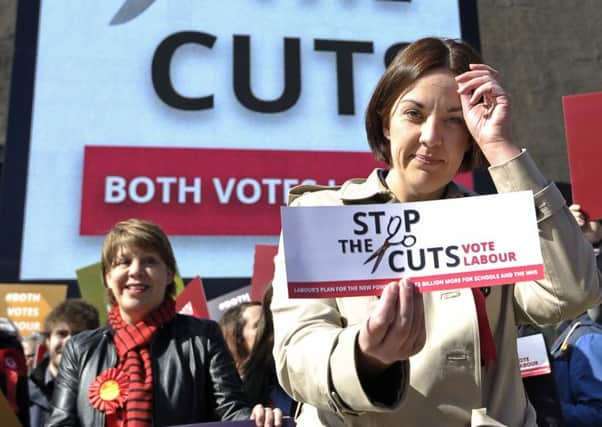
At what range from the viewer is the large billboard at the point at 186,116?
6020mm

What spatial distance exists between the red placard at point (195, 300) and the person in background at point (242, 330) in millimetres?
254

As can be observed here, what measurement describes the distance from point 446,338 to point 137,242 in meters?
1.27

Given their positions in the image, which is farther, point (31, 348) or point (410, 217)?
point (31, 348)

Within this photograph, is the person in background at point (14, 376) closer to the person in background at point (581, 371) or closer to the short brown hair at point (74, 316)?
the short brown hair at point (74, 316)

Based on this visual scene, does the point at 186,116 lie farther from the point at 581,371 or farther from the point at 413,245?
the point at 413,245

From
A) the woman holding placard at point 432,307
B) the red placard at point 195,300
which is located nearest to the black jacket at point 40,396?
the red placard at point 195,300

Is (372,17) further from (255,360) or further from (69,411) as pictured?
(69,411)

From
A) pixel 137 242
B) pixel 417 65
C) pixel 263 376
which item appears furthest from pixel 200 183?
pixel 417 65

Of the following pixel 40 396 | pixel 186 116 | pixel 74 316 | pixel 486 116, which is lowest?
pixel 40 396

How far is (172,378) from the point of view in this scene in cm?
176

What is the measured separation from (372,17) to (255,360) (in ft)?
17.5

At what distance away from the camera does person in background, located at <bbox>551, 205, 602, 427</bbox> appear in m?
2.04

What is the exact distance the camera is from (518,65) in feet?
34.2

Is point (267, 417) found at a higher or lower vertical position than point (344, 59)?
lower
